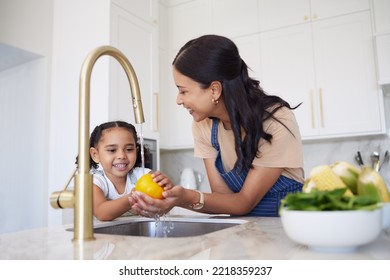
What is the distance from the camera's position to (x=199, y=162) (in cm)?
302

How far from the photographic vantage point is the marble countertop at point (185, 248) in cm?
45

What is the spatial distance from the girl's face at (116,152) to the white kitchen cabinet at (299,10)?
1.59m

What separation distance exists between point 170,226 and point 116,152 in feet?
1.55

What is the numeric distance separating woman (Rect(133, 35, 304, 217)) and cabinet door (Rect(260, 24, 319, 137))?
4.23ft

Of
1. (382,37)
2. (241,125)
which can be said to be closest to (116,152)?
(241,125)

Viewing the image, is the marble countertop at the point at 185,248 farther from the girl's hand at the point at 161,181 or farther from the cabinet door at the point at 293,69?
the cabinet door at the point at 293,69

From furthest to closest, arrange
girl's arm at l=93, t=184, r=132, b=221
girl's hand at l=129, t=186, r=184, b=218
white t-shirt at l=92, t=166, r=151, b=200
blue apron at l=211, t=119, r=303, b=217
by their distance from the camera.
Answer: white t-shirt at l=92, t=166, r=151, b=200, blue apron at l=211, t=119, r=303, b=217, girl's arm at l=93, t=184, r=132, b=221, girl's hand at l=129, t=186, r=184, b=218

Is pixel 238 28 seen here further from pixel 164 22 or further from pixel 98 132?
pixel 98 132

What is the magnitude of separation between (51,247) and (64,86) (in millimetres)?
1884

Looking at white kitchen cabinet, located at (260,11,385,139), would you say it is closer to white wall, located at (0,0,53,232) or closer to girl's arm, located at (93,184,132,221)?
white wall, located at (0,0,53,232)

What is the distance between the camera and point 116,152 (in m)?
1.36

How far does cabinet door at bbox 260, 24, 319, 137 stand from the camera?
2.35 metres

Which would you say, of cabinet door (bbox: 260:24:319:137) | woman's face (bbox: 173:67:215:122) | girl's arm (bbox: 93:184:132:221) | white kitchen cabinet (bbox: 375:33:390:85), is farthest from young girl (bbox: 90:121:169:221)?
white kitchen cabinet (bbox: 375:33:390:85)
